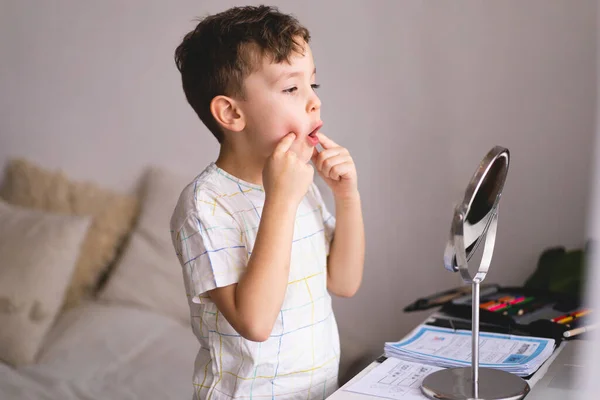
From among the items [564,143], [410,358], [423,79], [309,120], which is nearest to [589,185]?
[564,143]

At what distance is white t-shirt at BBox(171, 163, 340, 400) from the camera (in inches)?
39.1

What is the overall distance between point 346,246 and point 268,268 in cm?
26

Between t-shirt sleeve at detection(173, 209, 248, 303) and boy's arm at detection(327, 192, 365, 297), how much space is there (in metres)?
0.22

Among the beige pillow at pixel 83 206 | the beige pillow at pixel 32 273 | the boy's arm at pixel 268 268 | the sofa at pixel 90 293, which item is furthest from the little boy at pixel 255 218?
the beige pillow at pixel 83 206

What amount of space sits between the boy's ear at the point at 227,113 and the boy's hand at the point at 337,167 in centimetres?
13

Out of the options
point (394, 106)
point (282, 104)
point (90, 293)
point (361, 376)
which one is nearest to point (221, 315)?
point (361, 376)

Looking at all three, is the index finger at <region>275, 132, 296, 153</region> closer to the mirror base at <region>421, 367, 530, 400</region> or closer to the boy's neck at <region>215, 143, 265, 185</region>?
the boy's neck at <region>215, 143, 265, 185</region>

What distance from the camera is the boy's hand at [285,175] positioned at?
0.98 meters

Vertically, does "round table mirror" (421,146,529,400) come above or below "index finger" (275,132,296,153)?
below

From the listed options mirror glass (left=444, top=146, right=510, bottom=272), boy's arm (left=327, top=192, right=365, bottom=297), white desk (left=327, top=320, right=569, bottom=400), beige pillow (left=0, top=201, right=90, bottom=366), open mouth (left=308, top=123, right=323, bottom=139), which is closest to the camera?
mirror glass (left=444, top=146, right=510, bottom=272)

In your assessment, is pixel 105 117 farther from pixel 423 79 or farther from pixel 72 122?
pixel 423 79

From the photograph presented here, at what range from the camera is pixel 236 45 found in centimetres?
103

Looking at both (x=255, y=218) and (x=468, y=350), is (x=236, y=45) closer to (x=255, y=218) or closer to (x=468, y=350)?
(x=255, y=218)

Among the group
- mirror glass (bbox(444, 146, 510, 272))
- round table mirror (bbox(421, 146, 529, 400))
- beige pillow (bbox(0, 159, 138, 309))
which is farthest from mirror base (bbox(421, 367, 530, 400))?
beige pillow (bbox(0, 159, 138, 309))
